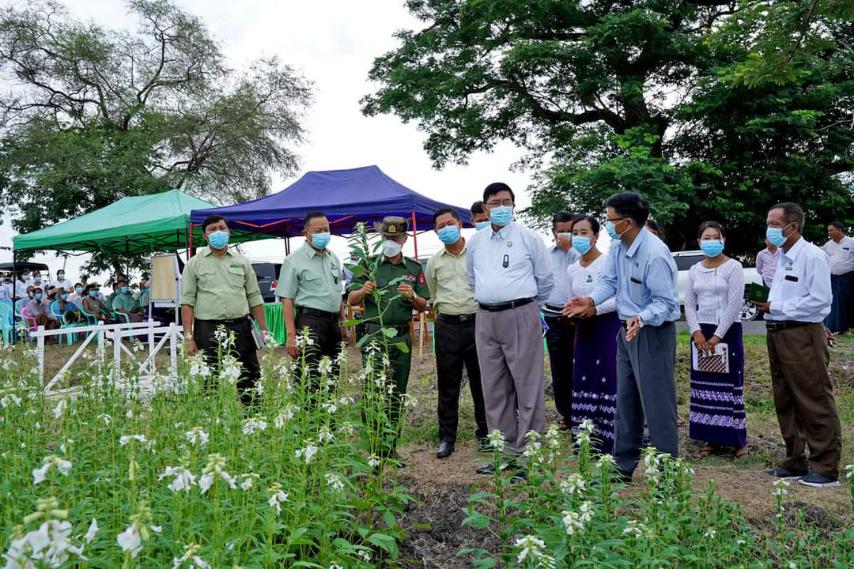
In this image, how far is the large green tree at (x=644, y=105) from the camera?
14.7 m

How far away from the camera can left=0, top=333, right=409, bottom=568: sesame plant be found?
1797 millimetres

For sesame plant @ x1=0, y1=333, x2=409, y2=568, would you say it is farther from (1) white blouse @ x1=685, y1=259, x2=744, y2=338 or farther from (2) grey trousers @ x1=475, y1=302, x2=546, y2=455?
(1) white blouse @ x1=685, y1=259, x2=744, y2=338

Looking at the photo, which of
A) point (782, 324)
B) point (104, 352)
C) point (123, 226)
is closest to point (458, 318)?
point (782, 324)

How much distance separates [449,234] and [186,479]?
10.7 feet

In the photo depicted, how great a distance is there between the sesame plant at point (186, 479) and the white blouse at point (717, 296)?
102 inches

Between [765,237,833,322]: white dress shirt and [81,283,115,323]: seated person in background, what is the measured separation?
12898mm

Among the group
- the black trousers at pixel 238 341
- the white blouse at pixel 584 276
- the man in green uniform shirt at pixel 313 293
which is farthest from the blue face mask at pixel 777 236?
the black trousers at pixel 238 341

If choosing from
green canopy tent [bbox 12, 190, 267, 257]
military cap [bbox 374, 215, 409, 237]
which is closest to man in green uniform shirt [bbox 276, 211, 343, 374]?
military cap [bbox 374, 215, 409, 237]

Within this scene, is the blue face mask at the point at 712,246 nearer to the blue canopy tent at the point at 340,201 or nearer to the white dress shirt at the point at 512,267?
the white dress shirt at the point at 512,267

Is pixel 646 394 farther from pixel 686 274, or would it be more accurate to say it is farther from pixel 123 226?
pixel 686 274

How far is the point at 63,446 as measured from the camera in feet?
7.62

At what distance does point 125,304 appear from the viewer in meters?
14.6

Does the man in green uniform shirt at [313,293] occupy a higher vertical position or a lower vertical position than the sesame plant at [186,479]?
higher

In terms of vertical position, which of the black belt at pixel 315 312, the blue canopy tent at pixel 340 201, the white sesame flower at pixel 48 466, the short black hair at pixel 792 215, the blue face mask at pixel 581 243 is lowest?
the white sesame flower at pixel 48 466
